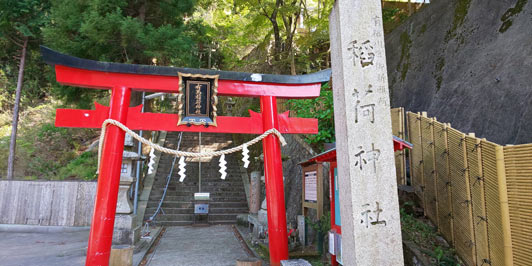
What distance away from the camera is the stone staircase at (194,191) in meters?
12.9

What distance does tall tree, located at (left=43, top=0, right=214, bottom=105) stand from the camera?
374 inches

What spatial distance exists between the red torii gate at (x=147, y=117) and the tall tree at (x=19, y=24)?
28.5 ft

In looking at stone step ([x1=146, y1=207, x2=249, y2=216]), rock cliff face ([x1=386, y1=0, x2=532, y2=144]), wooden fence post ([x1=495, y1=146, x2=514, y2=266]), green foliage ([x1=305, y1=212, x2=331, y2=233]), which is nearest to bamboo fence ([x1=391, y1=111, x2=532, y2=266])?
wooden fence post ([x1=495, y1=146, x2=514, y2=266])

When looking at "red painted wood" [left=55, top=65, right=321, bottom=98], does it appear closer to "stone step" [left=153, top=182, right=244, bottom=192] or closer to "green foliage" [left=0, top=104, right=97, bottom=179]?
"stone step" [left=153, top=182, right=244, bottom=192]

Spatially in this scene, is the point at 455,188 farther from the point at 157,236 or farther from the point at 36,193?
the point at 36,193

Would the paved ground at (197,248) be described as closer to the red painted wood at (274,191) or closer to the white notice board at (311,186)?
the red painted wood at (274,191)

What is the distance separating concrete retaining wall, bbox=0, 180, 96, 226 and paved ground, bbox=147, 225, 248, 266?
138 inches

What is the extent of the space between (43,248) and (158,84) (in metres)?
5.87

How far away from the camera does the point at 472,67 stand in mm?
8477

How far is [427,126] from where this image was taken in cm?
679

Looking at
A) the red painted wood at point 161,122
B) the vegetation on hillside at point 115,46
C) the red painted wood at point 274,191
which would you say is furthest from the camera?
the vegetation on hillside at point 115,46

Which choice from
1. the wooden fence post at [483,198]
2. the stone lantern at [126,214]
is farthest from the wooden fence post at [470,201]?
the stone lantern at [126,214]

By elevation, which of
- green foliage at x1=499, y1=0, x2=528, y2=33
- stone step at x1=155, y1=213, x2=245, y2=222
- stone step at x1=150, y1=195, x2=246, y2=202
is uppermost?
green foliage at x1=499, y1=0, x2=528, y2=33

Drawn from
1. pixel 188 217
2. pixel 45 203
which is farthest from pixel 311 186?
pixel 45 203
